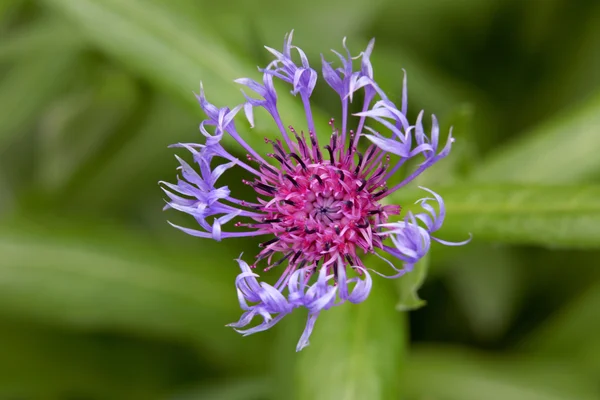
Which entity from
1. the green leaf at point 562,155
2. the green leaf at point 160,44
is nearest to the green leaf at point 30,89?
the green leaf at point 160,44

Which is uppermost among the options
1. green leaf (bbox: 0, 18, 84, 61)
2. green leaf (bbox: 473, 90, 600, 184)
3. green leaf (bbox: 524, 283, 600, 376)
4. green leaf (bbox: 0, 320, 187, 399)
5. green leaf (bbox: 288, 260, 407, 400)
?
green leaf (bbox: 0, 18, 84, 61)

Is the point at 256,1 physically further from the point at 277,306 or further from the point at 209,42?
the point at 277,306

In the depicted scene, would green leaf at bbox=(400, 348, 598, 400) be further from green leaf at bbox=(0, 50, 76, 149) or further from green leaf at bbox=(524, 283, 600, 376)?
green leaf at bbox=(0, 50, 76, 149)

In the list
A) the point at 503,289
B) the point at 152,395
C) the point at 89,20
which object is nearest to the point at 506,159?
the point at 503,289

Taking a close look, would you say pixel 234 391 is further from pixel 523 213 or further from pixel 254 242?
pixel 523 213

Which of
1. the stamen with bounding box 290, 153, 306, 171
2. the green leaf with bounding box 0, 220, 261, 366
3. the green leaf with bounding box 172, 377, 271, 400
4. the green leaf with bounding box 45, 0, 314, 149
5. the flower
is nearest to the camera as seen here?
the flower

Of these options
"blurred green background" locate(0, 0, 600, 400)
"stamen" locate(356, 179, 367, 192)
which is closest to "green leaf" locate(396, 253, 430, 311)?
"blurred green background" locate(0, 0, 600, 400)

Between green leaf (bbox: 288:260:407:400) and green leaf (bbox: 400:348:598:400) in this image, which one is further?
green leaf (bbox: 400:348:598:400)
